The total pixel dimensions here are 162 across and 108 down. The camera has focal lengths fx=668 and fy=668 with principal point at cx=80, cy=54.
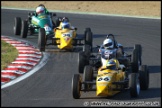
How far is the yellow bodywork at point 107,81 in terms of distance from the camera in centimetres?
1734

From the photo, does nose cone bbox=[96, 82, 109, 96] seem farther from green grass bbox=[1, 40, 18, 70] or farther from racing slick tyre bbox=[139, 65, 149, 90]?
green grass bbox=[1, 40, 18, 70]

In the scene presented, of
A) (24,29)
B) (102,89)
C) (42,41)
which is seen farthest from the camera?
(24,29)

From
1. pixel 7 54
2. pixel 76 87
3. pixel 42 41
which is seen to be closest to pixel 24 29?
pixel 42 41

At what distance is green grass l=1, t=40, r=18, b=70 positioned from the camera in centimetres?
2302

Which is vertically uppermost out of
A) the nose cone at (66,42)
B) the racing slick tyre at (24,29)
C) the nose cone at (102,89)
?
the racing slick tyre at (24,29)

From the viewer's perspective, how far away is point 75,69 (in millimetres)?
22281

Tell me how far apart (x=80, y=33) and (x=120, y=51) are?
32.3 ft

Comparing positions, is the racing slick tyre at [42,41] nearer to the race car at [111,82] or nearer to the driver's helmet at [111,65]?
the race car at [111,82]

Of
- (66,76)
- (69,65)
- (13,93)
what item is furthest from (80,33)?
(13,93)

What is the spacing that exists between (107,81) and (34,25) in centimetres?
1272

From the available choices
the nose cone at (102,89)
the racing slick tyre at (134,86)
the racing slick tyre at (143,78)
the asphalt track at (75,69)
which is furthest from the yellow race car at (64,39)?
the nose cone at (102,89)

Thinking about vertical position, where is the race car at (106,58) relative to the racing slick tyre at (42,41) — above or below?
below

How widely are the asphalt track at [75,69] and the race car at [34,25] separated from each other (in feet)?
1.48

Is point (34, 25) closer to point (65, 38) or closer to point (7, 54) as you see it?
point (65, 38)
